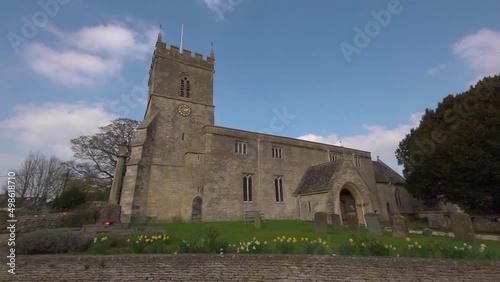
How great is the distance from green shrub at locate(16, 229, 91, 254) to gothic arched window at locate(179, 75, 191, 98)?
1771 centimetres

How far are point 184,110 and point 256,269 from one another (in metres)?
19.9

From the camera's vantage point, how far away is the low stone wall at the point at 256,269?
23.5 ft

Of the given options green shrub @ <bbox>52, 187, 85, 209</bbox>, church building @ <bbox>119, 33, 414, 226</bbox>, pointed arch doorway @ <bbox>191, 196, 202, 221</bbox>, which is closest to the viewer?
church building @ <bbox>119, 33, 414, 226</bbox>

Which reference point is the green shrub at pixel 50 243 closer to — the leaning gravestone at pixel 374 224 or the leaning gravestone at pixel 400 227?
the leaning gravestone at pixel 374 224

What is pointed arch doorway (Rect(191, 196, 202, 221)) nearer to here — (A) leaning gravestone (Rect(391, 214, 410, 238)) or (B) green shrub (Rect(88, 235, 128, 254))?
(B) green shrub (Rect(88, 235, 128, 254))

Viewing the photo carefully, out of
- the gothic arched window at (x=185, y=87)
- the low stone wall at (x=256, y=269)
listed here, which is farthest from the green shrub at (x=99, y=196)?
the low stone wall at (x=256, y=269)

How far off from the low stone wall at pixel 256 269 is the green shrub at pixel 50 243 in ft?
6.18

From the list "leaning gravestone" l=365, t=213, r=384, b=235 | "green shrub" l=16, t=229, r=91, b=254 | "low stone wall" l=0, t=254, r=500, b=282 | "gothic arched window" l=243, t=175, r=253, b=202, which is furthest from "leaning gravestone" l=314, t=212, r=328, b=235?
"green shrub" l=16, t=229, r=91, b=254

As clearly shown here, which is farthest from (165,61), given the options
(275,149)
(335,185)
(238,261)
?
(238,261)

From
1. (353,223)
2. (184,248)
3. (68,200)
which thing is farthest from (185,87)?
(184,248)

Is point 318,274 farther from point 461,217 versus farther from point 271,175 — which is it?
point 271,175

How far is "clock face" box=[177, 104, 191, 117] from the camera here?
24.7 metres

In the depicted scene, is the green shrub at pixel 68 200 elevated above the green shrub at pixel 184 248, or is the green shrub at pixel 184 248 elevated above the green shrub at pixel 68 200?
the green shrub at pixel 68 200

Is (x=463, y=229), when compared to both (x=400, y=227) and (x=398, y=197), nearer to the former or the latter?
(x=400, y=227)
